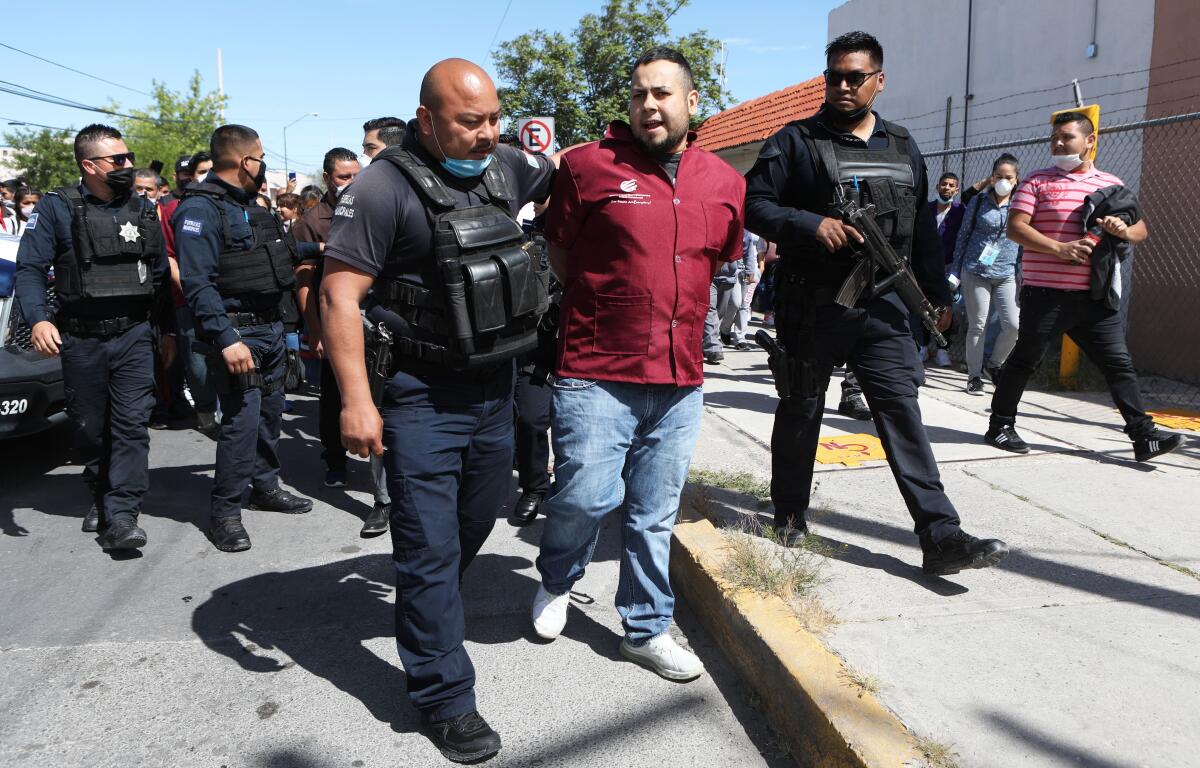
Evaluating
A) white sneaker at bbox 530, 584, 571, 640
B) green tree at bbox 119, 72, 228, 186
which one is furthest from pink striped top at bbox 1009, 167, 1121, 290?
green tree at bbox 119, 72, 228, 186

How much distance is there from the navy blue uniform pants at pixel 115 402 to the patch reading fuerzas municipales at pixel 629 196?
2.96 metres

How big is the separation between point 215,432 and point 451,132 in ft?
16.6

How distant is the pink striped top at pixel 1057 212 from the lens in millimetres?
5438

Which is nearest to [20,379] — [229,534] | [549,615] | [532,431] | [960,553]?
[229,534]

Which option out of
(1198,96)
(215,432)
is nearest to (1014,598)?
(215,432)

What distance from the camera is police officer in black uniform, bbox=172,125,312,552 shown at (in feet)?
14.8

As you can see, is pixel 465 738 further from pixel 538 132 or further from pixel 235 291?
pixel 538 132

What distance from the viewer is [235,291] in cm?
465

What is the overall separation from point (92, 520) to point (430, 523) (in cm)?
310

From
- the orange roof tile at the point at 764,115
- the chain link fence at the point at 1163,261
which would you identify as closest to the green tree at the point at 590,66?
the orange roof tile at the point at 764,115

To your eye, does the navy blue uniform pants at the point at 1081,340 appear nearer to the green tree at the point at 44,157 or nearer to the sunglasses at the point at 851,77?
the sunglasses at the point at 851,77

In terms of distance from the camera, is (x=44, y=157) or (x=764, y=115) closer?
(x=764, y=115)

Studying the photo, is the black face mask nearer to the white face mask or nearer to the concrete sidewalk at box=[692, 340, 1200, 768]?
the concrete sidewalk at box=[692, 340, 1200, 768]

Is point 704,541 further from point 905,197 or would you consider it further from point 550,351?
point 905,197
